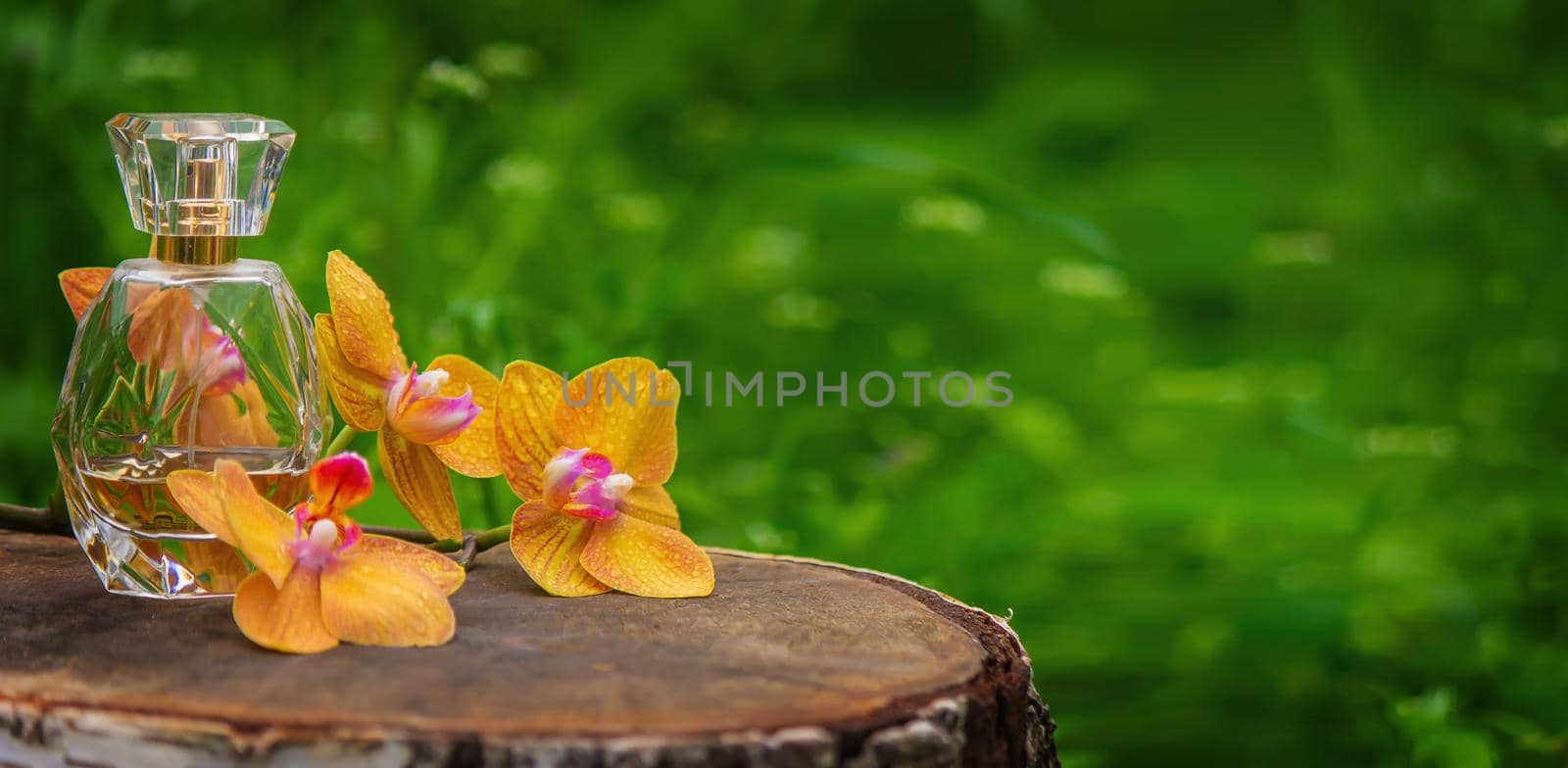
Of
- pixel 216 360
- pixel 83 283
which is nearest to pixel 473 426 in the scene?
pixel 216 360

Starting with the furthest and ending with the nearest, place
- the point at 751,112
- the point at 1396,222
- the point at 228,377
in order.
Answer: the point at 1396,222 → the point at 751,112 → the point at 228,377

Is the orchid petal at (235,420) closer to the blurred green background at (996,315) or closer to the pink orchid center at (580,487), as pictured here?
the pink orchid center at (580,487)

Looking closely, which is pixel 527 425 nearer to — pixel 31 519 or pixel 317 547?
pixel 317 547

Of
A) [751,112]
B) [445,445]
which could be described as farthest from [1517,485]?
[445,445]

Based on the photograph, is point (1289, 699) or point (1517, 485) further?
point (1517, 485)

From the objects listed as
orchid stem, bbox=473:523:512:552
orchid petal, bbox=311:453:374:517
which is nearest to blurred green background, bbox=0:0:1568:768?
orchid stem, bbox=473:523:512:552

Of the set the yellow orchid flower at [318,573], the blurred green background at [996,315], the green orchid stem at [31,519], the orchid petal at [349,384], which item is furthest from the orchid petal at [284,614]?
the blurred green background at [996,315]

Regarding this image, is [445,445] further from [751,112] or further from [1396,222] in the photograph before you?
[1396,222]
